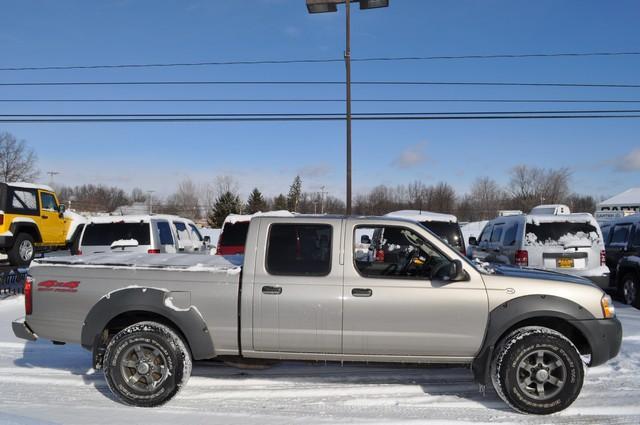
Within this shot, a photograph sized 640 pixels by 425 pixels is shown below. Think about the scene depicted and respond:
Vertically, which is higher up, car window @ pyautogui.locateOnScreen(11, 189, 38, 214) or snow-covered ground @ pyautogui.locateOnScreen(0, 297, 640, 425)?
car window @ pyautogui.locateOnScreen(11, 189, 38, 214)

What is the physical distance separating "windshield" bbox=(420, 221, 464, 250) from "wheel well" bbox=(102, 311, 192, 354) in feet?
20.1

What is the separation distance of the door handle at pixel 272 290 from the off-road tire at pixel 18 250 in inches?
430

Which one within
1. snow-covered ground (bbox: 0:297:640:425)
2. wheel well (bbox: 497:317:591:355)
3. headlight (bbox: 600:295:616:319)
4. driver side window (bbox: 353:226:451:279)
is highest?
driver side window (bbox: 353:226:451:279)

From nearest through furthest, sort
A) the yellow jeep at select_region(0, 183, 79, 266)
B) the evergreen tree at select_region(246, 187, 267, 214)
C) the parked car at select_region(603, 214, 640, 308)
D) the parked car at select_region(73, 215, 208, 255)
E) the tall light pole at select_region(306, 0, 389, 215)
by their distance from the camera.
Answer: the parked car at select_region(603, 214, 640, 308) < the parked car at select_region(73, 215, 208, 255) < the yellow jeep at select_region(0, 183, 79, 266) < the tall light pole at select_region(306, 0, 389, 215) < the evergreen tree at select_region(246, 187, 267, 214)

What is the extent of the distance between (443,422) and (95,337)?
3.40 m

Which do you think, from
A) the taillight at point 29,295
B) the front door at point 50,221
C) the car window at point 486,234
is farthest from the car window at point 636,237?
the front door at point 50,221

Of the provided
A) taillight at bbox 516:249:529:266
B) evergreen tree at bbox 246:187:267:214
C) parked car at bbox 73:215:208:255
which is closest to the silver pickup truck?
taillight at bbox 516:249:529:266

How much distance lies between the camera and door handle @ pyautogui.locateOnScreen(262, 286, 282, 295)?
4.50 m

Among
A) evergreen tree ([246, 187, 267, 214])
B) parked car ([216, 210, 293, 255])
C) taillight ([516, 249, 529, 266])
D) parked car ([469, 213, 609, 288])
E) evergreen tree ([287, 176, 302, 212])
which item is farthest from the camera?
evergreen tree ([287, 176, 302, 212])

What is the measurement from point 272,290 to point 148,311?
1.25m

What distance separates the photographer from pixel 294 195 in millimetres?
75438

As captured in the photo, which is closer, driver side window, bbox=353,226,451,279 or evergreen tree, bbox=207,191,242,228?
driver side window, bbox=353,226,451,279

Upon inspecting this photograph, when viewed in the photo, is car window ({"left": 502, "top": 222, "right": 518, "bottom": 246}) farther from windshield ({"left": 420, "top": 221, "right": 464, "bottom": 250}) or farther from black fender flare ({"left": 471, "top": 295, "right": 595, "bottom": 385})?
black fender flare ({"left": 471, "top": 295, "right": 595, "bottom": 385})

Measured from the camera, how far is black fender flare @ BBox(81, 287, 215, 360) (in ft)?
14.9
